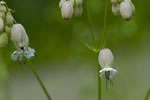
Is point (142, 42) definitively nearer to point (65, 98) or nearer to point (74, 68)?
point (74, 68)

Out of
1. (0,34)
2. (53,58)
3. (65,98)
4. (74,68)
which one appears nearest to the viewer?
(0,34)

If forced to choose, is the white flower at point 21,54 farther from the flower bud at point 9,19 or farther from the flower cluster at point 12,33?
the flower bud at point 9,19

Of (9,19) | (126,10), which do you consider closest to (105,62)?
(126,10)

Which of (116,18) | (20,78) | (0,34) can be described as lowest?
(20,78)

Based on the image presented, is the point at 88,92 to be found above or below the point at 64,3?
below

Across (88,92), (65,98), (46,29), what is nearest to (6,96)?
(88,92)

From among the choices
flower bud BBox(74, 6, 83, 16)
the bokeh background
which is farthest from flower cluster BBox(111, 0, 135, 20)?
the bokeh background

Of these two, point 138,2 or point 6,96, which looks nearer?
point 6,96

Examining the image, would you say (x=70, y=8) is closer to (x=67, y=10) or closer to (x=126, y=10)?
(x=67, y=10)

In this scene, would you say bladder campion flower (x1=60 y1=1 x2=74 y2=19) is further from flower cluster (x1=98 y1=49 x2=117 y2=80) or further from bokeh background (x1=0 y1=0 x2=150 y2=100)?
bokeh background (x1=0 y1=0 x2=150 y2=100)
